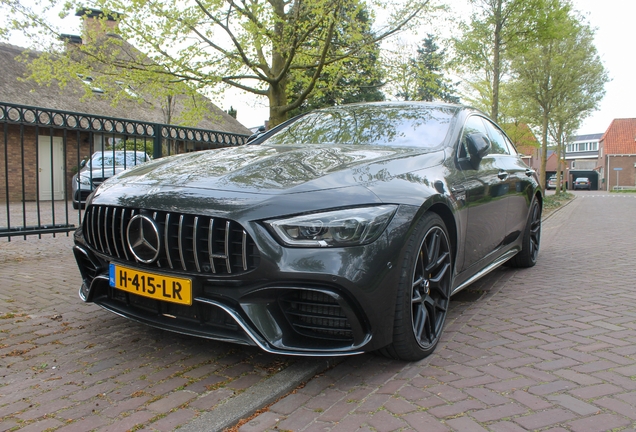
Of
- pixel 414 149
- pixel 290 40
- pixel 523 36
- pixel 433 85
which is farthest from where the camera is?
pixel 523 36

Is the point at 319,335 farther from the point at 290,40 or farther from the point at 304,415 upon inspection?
the point at 290,40

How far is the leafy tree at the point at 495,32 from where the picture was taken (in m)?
13.3

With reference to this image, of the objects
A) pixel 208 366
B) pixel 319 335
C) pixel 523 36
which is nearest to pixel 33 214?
pixel 208 366

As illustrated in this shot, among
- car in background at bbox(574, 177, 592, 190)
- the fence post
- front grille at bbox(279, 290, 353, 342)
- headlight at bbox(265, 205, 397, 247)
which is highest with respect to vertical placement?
car in background at bbox(574, 177, 592, 190)

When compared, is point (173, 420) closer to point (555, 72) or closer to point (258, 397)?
point (258, 397)

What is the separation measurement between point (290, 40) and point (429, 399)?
23.4 feet

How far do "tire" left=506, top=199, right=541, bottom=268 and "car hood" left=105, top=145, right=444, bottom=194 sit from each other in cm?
265

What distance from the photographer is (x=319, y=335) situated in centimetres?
236

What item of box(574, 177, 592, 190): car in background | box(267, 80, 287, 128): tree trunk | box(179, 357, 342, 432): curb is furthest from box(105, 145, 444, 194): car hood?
box(574, 177, 592, 190): car in background

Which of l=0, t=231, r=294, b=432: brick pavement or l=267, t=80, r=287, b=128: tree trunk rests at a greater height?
l=267, t=80, r=287, b=128: tree trunk

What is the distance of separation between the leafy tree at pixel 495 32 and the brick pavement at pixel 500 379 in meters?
10.8

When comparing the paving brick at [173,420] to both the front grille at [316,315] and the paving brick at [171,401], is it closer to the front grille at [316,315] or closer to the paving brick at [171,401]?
the paving brick at [171,401]

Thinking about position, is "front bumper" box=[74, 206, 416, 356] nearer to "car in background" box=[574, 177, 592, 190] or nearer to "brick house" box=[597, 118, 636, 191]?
"brick house" box=[597, 118, 636, 191]

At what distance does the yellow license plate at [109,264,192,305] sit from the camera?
2.40m
